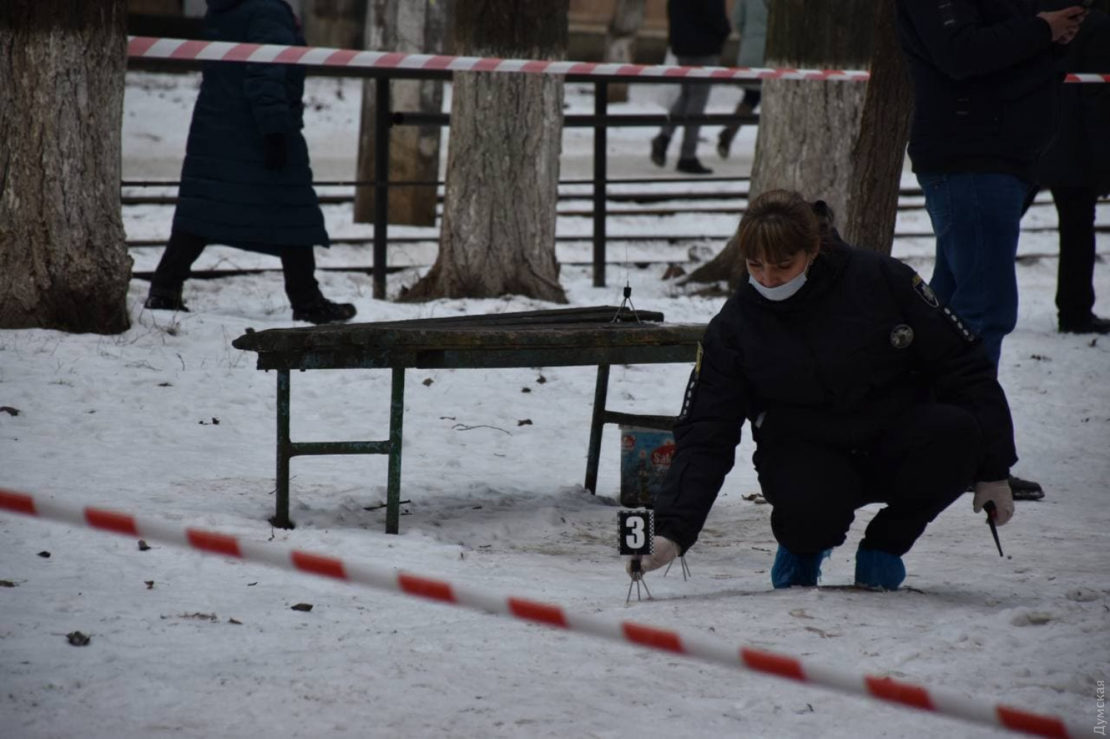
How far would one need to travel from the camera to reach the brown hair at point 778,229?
3.65 metres

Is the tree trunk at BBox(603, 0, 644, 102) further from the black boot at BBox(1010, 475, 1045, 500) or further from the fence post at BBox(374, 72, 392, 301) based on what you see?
the black boot at BBox(1010, 475, 1045, 500)

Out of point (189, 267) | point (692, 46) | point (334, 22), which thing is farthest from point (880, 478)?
point (334, 22)

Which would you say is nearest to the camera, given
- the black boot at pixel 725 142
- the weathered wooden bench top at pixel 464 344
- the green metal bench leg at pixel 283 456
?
the weathered wooden bench top at pixel 464 344

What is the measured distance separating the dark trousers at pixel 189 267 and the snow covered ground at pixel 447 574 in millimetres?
285

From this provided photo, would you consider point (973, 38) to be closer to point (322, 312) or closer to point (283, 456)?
point (283, 456)

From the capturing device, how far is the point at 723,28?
15133 millimetres

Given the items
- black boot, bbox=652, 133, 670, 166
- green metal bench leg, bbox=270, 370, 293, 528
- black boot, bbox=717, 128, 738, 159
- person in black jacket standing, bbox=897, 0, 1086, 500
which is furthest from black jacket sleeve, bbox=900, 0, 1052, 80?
black boot, bbox=717, 128, 738, 159

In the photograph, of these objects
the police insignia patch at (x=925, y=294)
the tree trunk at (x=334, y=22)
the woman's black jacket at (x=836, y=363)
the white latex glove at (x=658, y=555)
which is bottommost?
the white latex glove at (x=658, y=555)

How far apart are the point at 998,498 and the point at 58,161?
427cm

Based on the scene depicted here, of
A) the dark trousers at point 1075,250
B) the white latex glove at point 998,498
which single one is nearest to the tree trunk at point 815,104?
the dark trousers at point 1075,250

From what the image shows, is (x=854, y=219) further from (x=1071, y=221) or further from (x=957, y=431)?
(x=957, y=431)

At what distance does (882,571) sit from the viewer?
3975mm

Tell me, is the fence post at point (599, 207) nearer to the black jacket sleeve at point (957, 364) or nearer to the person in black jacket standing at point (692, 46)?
the person in black jacket standing at point (692, 46)

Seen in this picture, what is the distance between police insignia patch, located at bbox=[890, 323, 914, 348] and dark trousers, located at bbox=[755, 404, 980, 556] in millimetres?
193
